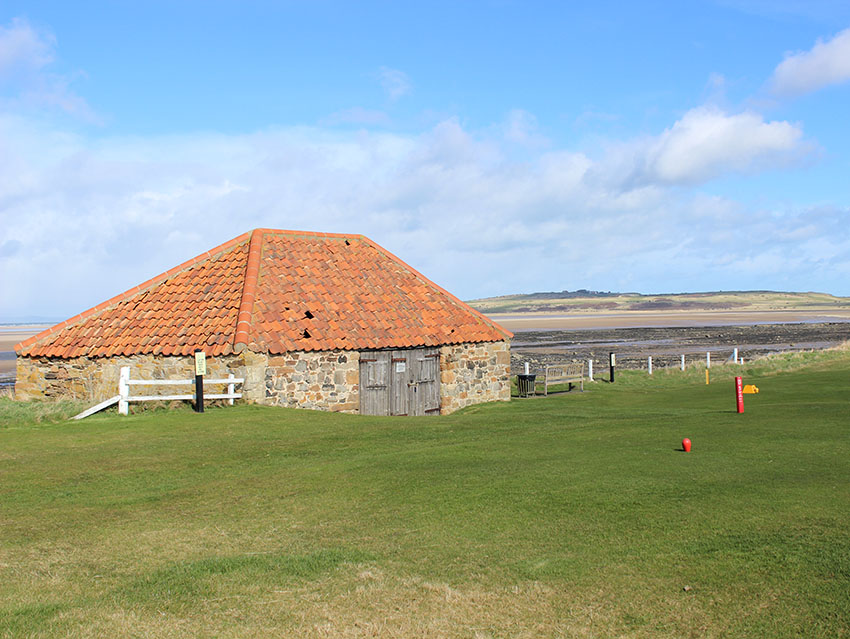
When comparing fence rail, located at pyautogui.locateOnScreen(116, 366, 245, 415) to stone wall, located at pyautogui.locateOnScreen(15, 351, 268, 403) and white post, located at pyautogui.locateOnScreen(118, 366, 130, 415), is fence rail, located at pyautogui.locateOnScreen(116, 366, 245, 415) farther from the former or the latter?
stone wall, located at pyautogui.locateOnScreen(15, 351, 268, 403)

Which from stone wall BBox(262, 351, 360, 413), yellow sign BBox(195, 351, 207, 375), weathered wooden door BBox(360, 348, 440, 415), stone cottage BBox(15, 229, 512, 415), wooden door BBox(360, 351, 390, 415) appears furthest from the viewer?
weathered wooden door BBox(360, 348, 440, 415)

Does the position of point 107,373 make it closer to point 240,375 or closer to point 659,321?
point 240,375

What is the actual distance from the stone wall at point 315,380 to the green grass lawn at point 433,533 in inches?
169

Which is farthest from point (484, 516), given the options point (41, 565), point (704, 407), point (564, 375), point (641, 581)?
point (564, 375)

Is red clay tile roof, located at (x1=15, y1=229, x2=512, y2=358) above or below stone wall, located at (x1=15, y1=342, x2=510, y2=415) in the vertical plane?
above

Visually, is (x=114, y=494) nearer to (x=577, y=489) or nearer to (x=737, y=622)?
(x=577, y=489)

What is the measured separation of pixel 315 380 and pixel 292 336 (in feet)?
4.36

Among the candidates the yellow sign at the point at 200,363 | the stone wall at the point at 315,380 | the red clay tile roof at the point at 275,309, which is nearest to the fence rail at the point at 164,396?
the yellow sign at the point at 200,363

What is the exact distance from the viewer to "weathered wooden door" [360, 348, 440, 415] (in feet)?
72.8

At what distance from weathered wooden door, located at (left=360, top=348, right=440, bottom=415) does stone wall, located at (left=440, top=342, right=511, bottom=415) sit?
0.34 meters

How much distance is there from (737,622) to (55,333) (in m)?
20.9

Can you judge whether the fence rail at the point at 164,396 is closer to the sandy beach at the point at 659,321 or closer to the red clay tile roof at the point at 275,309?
the red clay tile roof at the point at 275,309

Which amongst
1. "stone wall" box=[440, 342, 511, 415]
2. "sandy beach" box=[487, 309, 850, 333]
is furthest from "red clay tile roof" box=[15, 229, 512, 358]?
"sandy beach" box=[487, 309, 850, 333]

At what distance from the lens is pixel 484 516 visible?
29.4 feet
